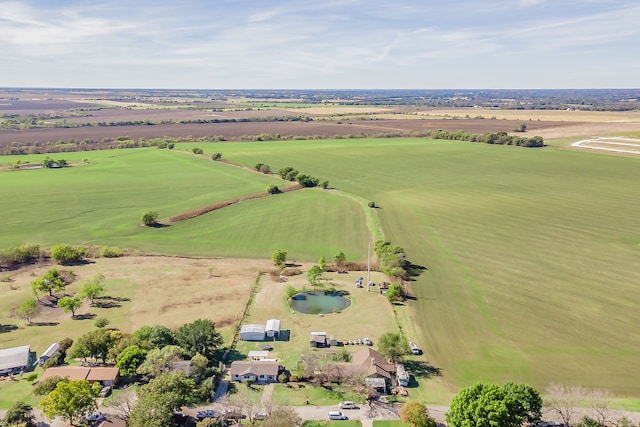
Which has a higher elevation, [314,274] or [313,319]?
[314,274]

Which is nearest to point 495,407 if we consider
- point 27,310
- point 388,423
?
point 388,423

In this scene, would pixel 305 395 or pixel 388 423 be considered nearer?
pixel 388 423

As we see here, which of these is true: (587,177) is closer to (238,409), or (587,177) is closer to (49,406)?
(238,409)

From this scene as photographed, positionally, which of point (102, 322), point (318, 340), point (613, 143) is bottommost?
point (318, 340)

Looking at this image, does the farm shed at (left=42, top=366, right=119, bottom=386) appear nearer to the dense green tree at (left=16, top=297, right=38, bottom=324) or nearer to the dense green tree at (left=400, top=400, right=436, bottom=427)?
the dense green tree at (left=16, top=297, right=38, bottom=324)

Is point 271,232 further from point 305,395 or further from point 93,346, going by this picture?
point 305,395

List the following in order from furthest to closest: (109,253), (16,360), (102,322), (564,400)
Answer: (109,253) < (102,322) < (16,360) < (564,400)

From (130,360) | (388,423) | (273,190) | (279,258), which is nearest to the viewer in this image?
(388,423)
